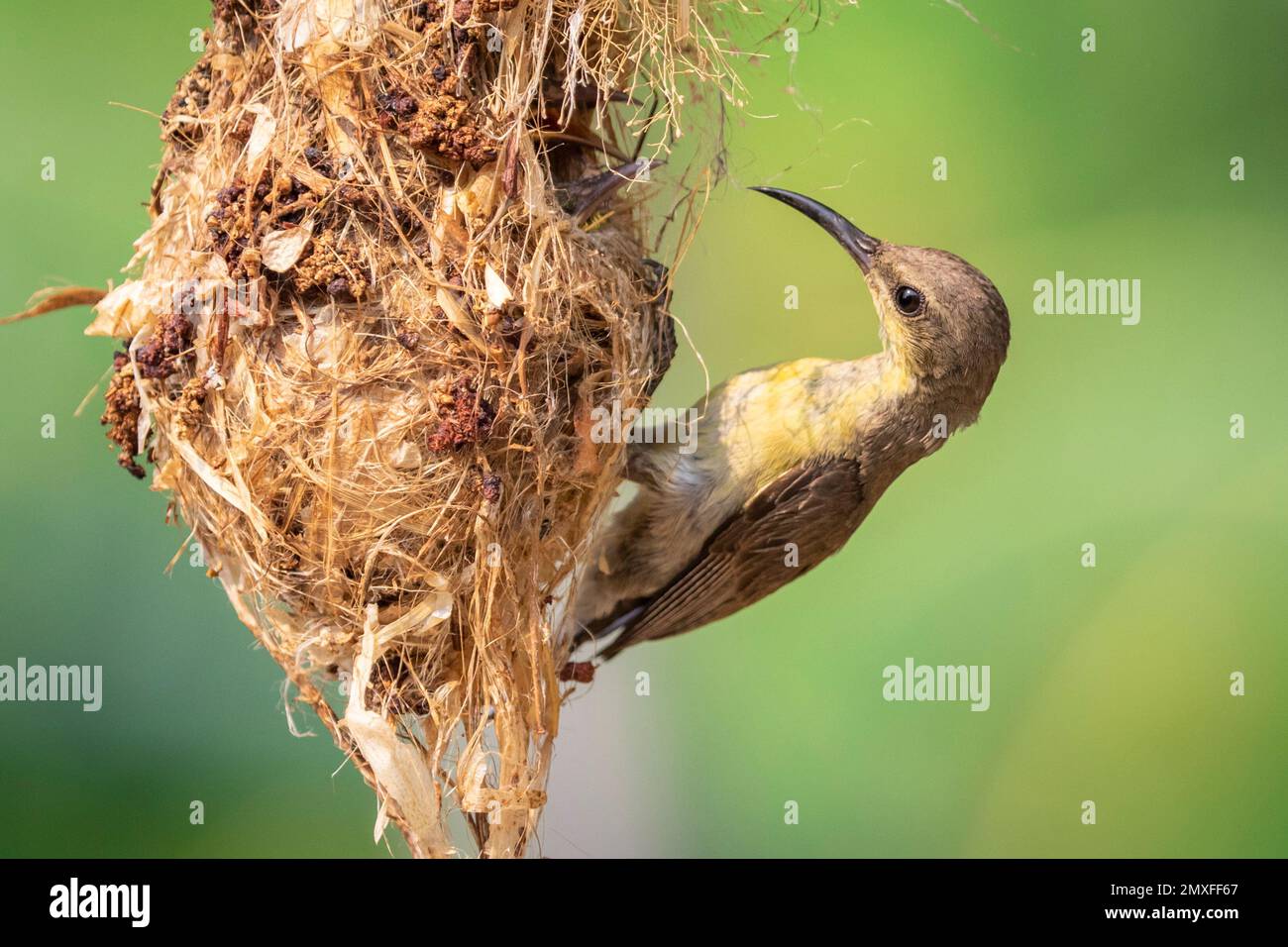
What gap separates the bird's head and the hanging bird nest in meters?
0.60

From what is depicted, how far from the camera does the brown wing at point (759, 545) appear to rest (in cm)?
281

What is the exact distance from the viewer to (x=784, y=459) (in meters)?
2.82

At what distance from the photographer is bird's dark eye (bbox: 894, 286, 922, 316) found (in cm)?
269

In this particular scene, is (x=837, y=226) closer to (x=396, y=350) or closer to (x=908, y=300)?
(x=908, y=300)

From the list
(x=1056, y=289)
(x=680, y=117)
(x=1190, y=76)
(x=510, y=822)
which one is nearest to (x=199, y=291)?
(x=680, y=117)

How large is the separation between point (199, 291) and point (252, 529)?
45 centimetres

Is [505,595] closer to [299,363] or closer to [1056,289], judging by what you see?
[299,363]

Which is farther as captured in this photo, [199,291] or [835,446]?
[835,446]

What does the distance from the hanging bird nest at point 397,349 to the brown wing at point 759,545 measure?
1.88ft

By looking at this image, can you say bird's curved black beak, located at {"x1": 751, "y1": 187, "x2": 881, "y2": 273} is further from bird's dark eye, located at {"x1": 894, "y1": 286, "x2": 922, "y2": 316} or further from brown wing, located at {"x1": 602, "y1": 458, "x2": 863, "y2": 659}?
brown wing, located at {"x1": 602, "y1": 458, "x2": 863, "y2": 659}

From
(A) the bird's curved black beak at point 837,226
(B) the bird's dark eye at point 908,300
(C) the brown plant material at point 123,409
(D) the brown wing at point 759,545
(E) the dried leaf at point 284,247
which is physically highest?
(A) the bird's curved black beak at point 837,226

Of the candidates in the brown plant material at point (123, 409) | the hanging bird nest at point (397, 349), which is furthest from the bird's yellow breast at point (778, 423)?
the brown plant material at point (123, 409)

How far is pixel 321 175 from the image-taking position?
2107 millimetres

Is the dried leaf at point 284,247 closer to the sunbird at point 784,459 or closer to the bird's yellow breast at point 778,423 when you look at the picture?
the sunbird at point 784,459
